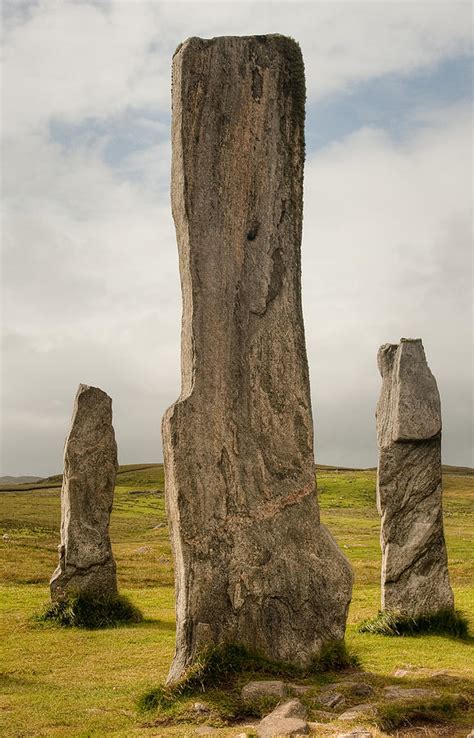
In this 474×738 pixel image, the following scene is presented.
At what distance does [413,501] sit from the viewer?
53.9 ft

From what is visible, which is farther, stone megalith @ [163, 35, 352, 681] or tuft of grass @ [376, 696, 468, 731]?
stone megalith @ [163, 35, 352, 681]

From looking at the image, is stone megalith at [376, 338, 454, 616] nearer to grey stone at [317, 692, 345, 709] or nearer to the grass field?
the grass field

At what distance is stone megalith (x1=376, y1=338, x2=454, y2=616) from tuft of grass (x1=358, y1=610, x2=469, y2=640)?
0.16 meters

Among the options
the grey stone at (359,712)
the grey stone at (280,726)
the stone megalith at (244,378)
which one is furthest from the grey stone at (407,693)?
the grey stone at (280,726)

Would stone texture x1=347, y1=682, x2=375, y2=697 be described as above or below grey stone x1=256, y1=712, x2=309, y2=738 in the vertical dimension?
below

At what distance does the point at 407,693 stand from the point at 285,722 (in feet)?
7.28

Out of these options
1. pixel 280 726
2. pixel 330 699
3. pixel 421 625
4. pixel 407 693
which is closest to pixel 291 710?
pixel 280 726

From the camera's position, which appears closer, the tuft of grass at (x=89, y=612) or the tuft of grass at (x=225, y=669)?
the tuft of grass at (x=225, y=669)

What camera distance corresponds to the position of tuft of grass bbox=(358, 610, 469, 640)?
1567cm

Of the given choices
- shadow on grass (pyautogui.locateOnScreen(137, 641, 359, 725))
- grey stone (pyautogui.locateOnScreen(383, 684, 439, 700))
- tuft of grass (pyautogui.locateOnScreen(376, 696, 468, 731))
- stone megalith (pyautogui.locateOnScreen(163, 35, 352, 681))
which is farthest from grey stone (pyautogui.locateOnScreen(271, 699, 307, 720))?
stone megalith (pyautogui.locateOnScreen(163, 35, 352, 681))

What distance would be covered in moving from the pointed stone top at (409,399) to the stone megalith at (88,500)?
6.60 metres

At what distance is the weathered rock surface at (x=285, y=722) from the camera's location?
8.42 m

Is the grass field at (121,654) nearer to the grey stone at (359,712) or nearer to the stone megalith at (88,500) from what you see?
the grey stone at (359,712)

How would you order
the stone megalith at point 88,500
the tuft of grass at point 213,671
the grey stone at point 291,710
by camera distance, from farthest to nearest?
1. the stone megalith at point 88,500
2. the tuft of grass at point 213,671
3. the grey stone at point 291,710
